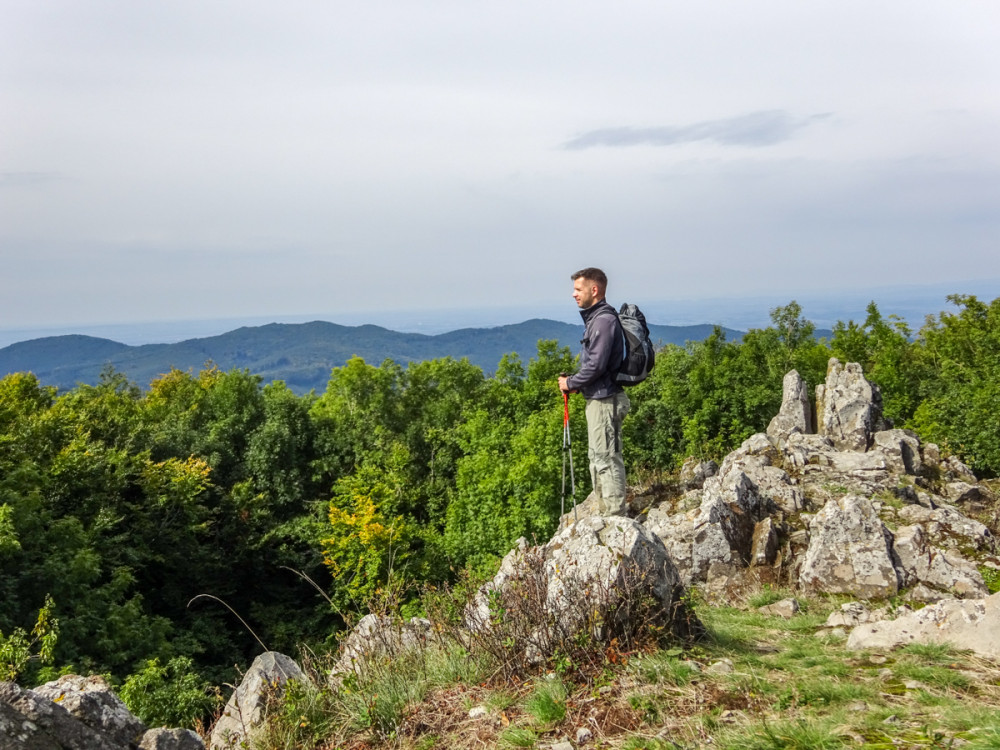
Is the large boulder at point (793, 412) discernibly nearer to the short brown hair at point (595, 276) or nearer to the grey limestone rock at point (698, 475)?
the grey limestone rock at point (698, 475)

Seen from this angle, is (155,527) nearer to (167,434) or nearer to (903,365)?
(167,434)

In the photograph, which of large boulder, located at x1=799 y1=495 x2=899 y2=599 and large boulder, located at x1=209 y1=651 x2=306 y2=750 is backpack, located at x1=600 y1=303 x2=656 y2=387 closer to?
large boulder, located at x1=799 y1=495 x2=899 y2=599

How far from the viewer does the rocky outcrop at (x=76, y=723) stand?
4180 mm

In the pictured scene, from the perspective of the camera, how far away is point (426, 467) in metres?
36.5

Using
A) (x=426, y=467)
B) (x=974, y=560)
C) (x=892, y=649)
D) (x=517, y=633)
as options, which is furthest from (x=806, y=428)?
(x=426, y=467)

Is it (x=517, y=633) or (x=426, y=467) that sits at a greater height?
(x=517, y=633)

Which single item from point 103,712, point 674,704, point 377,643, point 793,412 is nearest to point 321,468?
point 793,412

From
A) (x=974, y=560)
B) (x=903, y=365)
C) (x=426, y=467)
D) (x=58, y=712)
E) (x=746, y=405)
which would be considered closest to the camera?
(x=58, y=712)

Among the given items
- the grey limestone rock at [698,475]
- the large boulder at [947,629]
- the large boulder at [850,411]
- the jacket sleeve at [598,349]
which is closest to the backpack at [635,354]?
the jacket sleeve at [598,349]

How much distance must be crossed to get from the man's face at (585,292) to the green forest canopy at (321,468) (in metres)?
12.9

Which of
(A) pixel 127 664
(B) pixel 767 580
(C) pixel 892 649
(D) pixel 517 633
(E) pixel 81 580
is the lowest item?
(A) pixel 127 664

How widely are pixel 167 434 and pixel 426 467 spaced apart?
12614 millimetres

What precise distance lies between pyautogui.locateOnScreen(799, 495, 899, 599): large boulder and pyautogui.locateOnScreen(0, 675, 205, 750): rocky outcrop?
7.98 m

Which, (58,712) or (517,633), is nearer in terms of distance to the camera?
(58,712)
